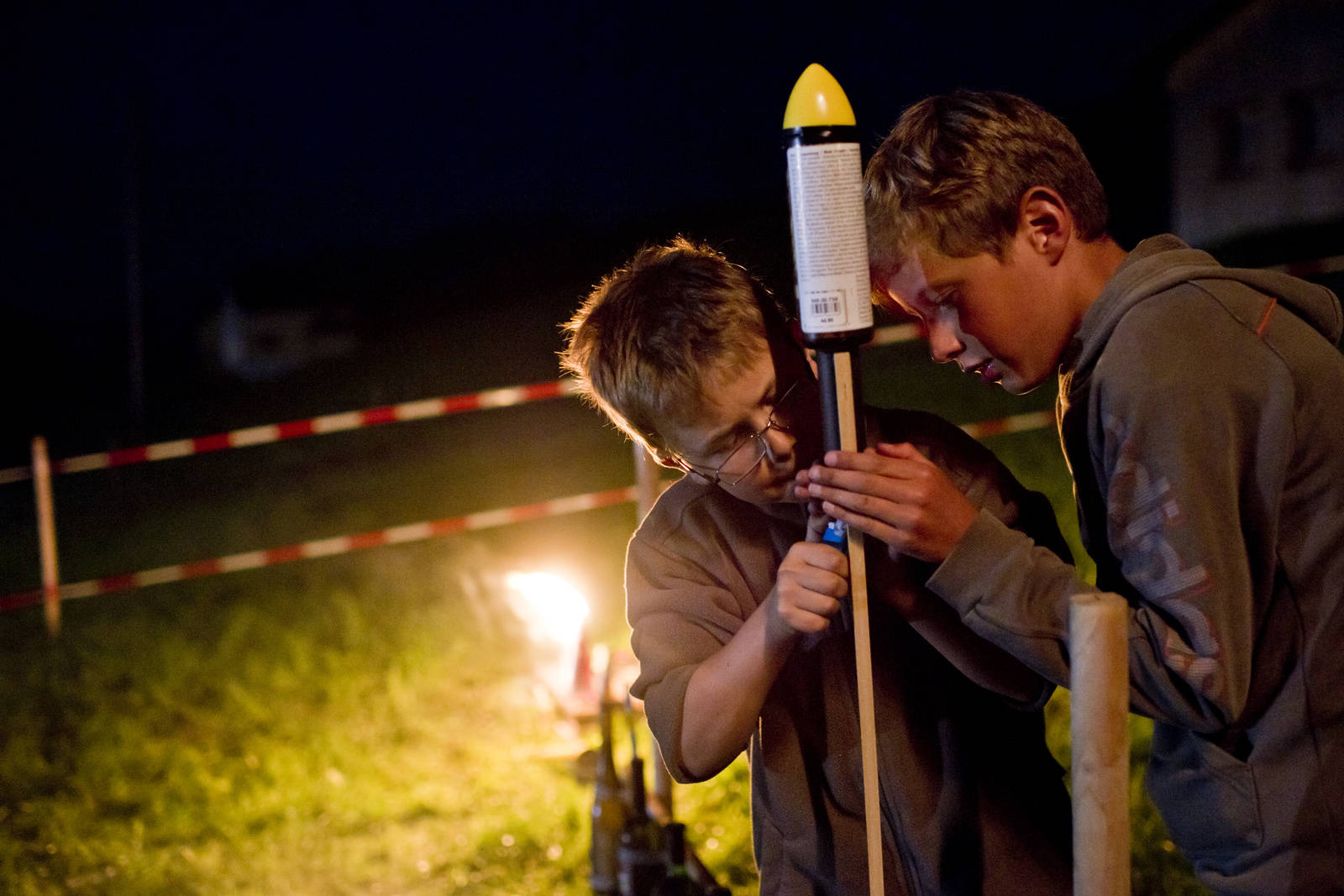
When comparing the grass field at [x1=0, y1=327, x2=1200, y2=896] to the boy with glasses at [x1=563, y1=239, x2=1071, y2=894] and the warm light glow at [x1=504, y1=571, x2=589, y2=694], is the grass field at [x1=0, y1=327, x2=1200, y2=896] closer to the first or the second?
the warm light glow at [x1=504, y1=571, x2=589, y2=694]

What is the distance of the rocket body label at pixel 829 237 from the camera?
5.12 feet

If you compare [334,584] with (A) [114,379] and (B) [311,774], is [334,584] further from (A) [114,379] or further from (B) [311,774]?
(A) [114,379]

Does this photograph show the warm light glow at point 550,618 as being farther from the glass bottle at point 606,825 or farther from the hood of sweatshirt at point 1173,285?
the hood of sweatshirt at point 1173,285

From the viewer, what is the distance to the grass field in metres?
4.86

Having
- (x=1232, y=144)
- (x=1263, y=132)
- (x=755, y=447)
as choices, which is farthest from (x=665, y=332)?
(x=1232, y=144)

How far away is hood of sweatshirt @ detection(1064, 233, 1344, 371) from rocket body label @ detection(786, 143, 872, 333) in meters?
0.42

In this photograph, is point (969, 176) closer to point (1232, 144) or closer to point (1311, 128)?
point (1311, 128)

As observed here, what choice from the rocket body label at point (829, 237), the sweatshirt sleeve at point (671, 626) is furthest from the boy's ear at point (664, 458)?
the rocket body label at point (829, 237)

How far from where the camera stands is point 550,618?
6.88m

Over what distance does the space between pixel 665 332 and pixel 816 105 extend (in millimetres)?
598

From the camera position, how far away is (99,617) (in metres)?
9.09

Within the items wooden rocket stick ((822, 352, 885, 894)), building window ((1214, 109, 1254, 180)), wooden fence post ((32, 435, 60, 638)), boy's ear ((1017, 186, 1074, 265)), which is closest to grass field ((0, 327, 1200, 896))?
wooden fence post ((32, 435, 60, 638))

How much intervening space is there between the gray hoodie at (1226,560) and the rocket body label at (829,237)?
1.25 ft

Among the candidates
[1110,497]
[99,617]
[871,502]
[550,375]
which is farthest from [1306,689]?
[550,375]
